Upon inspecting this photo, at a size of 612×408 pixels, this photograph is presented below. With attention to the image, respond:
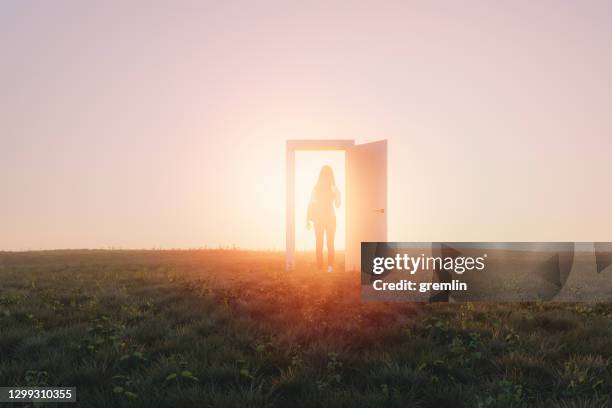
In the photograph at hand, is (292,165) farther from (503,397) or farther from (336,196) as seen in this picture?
(503,397)

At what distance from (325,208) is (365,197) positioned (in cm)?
136

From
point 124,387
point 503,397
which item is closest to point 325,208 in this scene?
point 124,387

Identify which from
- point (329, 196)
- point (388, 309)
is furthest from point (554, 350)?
point (329, 196)

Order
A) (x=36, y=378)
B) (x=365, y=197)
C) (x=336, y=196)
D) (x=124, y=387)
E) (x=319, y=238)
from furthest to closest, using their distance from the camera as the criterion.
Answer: (x=319, y=238) → (x=336, y=196) → (x=365, y=197) → (x=36, y=378) → (x=124, y=387)

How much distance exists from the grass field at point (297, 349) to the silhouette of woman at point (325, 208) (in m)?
4.92

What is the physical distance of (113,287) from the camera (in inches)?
372

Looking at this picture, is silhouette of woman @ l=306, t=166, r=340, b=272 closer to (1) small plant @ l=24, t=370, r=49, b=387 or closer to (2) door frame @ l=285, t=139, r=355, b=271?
(2) door frame @ l=285, t=139, r=355, b=271

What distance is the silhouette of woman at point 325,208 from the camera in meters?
13.6

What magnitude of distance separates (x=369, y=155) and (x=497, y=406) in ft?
29.7

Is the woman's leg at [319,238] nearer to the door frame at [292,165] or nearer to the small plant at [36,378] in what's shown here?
the door frame at [292,165]

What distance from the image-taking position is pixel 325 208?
13.7 meters

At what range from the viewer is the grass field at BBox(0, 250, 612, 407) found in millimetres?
4465

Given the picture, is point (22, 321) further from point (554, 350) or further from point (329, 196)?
point (329, 196)

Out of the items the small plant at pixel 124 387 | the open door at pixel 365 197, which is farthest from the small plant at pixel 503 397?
the open door at pixel 365 197
